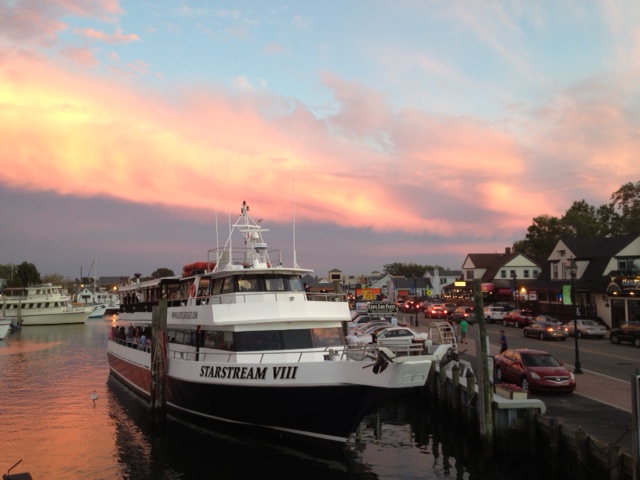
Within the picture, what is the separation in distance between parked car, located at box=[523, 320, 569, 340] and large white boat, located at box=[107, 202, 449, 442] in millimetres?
23844

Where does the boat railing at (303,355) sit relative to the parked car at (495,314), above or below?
above

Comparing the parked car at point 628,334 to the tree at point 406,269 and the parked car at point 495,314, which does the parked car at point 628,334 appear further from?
the tree at point 406,269

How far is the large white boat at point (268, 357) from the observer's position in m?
16.7

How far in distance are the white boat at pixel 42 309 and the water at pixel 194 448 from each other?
65.2 metres

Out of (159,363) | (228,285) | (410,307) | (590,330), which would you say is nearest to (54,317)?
(410,307)

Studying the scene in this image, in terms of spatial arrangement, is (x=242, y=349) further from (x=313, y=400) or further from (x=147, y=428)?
(x=147, y=428)

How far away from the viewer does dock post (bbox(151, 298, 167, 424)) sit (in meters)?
22.7

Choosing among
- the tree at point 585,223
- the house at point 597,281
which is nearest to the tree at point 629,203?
the tree at point 585,223

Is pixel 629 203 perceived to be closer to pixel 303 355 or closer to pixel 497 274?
pixel 497 274

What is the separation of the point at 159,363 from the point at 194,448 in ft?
15.2

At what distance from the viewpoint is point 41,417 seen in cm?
2509

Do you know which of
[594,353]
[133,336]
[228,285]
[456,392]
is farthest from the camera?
[594,353]

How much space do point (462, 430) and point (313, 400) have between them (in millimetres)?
6802

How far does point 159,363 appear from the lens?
23000mm
